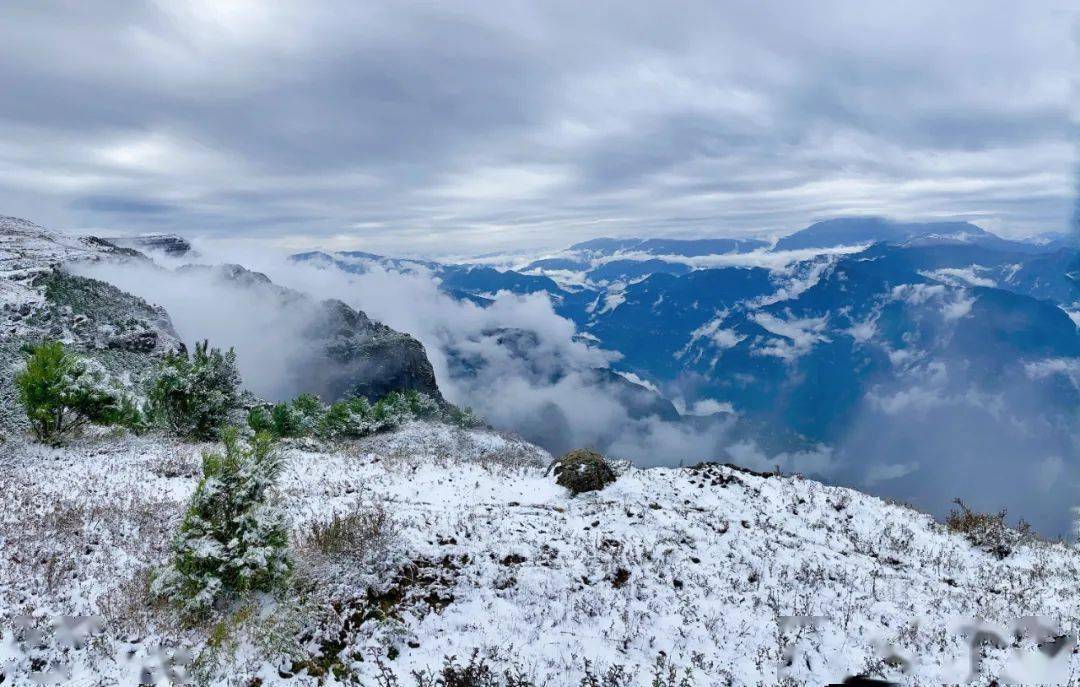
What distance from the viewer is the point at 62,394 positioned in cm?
1862

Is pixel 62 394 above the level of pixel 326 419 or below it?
above

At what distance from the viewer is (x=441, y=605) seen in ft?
26.5

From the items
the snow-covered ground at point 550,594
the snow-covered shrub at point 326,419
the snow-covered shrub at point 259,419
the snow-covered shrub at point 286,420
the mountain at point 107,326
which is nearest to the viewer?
the snow-covered ground at point 550,594

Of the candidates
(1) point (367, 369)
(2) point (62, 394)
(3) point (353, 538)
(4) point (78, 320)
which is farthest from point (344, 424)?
(1) point (367, 369)

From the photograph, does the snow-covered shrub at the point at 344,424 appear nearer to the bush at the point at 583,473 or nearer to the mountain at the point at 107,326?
the mountain at the point at 107,326

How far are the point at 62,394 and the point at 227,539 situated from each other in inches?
630

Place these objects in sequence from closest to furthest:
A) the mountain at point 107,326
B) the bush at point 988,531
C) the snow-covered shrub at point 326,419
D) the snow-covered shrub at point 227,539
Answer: the snow-covered shrub at point 227,539 < the bush at point 988,531 < the snow-covered shrub at point 326,419 < the mountain at point 107,326

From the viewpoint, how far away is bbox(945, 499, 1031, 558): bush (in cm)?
1305

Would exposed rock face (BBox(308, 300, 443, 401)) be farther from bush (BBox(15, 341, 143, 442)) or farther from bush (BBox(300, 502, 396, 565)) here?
bush (BBox(300, 502, 396, 565))

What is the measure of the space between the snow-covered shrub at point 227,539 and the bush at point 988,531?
15711 mm

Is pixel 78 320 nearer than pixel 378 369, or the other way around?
pixel 78 320

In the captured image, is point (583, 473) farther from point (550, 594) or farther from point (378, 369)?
point (378, 369)

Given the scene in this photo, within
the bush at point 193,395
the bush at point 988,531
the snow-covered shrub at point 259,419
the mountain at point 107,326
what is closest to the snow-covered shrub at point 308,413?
the snow-covered shrub at point 259,419

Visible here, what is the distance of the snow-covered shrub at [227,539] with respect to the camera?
756 centimetres
